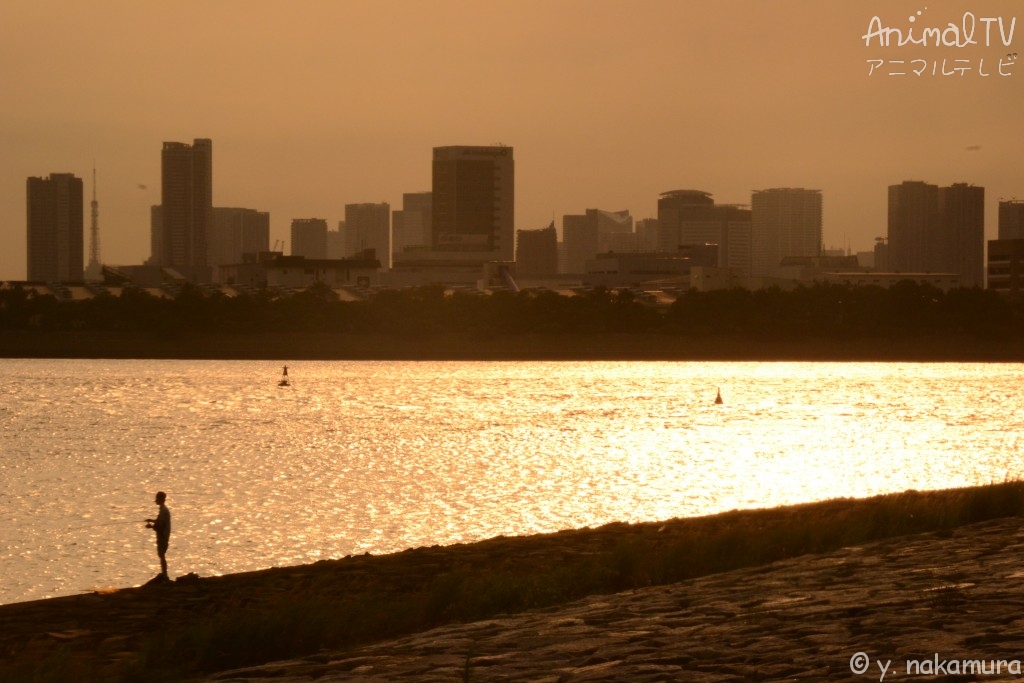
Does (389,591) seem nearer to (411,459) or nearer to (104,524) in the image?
(104,524)

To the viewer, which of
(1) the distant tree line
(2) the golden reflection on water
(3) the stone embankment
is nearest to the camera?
(3) the stone embankment

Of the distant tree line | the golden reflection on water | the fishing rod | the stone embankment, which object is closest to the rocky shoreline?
the stone embankment

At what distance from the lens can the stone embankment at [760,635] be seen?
12.9m

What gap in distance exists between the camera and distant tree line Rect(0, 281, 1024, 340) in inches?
7613

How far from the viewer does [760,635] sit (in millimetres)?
14633

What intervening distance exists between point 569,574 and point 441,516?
27.5 metres

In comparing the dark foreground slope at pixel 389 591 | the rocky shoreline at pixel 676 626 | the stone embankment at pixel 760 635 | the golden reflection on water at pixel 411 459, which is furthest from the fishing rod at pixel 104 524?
the stone embankment at pixel 760 635

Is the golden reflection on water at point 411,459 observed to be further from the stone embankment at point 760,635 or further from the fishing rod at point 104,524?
the stone embankment at point 760,635

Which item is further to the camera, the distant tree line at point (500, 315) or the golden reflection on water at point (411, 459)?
the distant tree line at point (500, 315)

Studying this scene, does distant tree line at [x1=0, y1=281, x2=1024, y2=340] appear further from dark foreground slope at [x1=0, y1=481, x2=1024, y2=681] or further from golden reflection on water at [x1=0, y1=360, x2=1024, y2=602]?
dark foreground slope at [x1=0, y1=481, x2=1024, y2=681]

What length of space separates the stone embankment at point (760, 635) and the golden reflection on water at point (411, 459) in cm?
1933

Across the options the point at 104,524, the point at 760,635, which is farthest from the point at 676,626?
the point at 104,524

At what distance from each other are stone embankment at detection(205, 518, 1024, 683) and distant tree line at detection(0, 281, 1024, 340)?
174 m

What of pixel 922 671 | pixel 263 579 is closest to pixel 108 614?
pixel 263 579
